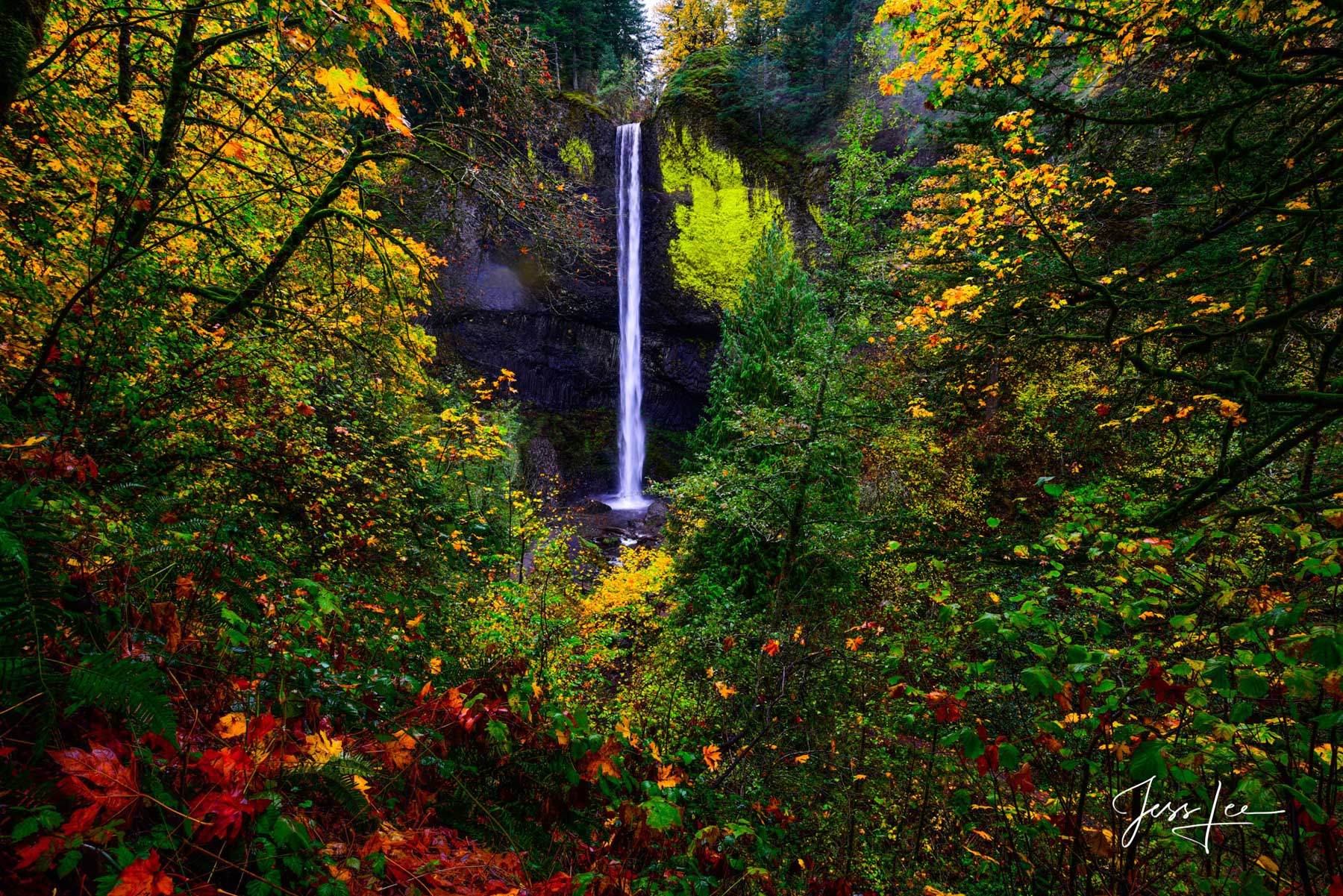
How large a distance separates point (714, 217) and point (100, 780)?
23819 millimetres

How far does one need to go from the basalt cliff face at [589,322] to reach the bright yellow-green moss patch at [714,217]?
2.18 ft

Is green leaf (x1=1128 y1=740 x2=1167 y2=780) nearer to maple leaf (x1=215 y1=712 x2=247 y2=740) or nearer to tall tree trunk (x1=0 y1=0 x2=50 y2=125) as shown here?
maple leaf (x1=215 y1=712 x2=247 y2=740)

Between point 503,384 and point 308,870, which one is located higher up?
point 503,384

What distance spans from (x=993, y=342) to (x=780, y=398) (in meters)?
7.45

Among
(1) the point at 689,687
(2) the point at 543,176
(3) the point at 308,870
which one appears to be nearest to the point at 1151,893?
(3) the point at 308,870

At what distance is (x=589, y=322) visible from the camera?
24.5m

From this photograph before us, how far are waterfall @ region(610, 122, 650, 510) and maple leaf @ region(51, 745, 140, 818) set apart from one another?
2200cm

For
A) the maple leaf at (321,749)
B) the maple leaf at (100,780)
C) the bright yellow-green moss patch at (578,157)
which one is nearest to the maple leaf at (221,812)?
the maple leaf at (100,780)

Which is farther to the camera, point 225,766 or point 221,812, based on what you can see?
point 225,766

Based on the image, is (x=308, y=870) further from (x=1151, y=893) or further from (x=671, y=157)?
(x=671, y=157)

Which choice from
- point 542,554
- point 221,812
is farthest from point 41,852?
point 542,554

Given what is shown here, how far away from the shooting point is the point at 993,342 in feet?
13.2
